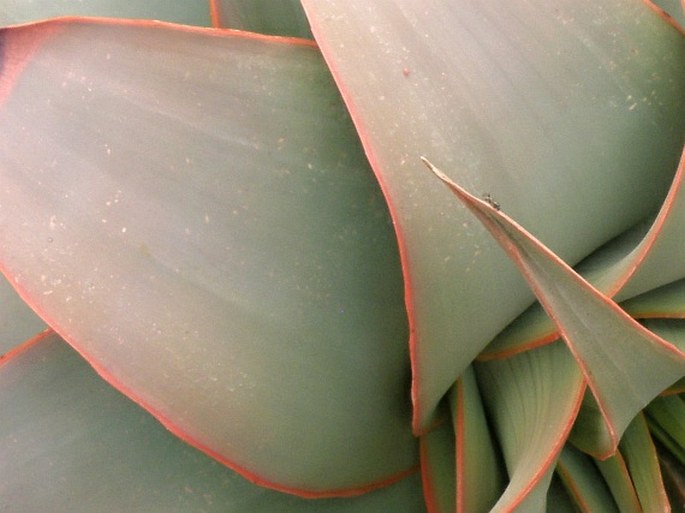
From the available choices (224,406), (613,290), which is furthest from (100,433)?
(613,290)

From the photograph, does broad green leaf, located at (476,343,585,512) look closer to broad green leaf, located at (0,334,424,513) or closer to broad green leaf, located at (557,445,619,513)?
broad green leaf, located at (557,445,619,513)

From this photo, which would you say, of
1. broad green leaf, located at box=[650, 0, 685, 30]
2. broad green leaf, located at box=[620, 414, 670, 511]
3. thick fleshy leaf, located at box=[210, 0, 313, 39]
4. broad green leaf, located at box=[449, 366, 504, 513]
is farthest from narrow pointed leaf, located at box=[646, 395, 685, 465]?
thick fleshy leaf, located at box=[210, 0, 313, 39]

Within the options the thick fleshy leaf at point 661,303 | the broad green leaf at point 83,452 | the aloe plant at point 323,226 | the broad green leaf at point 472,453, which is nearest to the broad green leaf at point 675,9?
the aloe plant at point 323,226

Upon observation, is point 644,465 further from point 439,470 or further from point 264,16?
point 264,16

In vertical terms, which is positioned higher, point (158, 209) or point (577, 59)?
point (577, 59)

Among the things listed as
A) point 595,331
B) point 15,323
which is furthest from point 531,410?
point 15,323

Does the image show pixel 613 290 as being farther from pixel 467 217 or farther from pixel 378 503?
pixel 378 503
